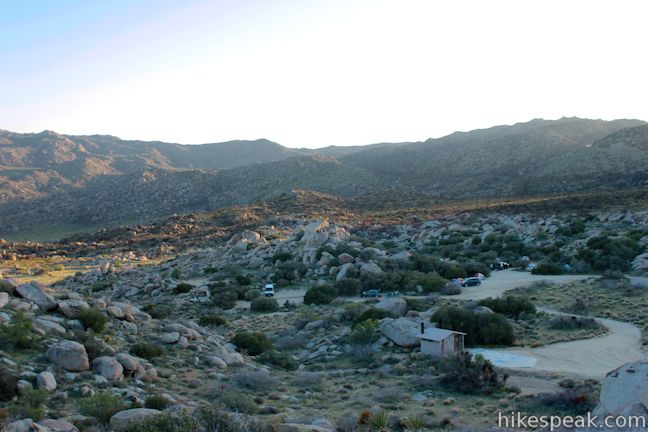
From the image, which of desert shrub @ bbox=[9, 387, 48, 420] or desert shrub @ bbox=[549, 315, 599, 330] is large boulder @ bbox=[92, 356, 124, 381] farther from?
desert shrub @ bbox=[549, 315, 599, 330]

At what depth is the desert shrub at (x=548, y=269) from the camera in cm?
3203

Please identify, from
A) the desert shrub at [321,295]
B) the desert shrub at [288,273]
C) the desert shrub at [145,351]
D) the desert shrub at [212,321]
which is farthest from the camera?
the desert shrub at [288,273]

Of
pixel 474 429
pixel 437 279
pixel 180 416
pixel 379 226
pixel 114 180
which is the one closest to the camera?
pixel 180 416

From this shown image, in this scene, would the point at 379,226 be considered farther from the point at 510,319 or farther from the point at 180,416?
the point at 180,416

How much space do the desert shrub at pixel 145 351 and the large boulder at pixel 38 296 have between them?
3050 mm

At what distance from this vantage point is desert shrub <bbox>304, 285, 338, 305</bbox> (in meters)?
28.7

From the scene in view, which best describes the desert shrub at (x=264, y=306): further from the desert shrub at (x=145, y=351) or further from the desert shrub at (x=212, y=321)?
the desert shrub at (x=145, y=351)

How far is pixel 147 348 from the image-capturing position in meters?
15.2

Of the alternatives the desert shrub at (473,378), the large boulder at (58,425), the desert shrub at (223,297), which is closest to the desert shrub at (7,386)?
the large boulder at (58,425)

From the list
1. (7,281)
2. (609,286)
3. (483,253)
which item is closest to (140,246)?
(483,253)

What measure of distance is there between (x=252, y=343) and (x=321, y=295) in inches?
401

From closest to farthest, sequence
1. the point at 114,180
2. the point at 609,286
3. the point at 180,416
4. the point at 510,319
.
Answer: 1. the point at 180,416
2. the point at 510,319
3. the point at 609,286
4. the point at 114,180

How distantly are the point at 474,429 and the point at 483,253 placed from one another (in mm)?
30508

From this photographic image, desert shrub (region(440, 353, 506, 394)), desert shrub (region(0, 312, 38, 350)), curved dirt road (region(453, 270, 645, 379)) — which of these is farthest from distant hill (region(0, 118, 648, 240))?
desert shrub (region(0, 312, 38, 350))
